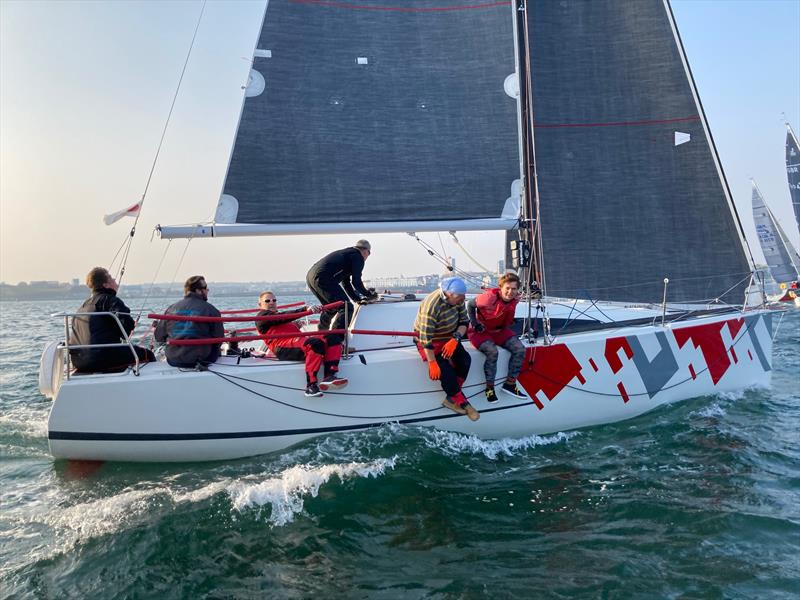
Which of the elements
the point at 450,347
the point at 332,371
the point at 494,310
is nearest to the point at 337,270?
the point at 332,371

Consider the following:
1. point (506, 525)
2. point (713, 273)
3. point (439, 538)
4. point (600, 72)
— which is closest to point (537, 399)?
point (506, 525)

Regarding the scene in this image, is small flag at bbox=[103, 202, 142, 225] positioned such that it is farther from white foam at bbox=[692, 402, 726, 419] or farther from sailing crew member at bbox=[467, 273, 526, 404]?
white foam at bbox=[692, 402, 726, 419]

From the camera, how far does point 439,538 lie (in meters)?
3.48

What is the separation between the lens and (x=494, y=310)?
5086 millimetres

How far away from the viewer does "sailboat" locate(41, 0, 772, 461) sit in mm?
4570

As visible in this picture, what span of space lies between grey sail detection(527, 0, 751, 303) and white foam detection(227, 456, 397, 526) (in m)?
3.45

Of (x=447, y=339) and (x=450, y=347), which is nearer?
(x=450, y=347)

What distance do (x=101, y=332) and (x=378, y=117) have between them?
11.4ft

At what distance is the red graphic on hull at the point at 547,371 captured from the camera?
521cm

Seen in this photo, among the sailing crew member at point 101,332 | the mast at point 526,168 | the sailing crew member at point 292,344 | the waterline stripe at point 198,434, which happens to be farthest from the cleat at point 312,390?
the mast at point 526,168

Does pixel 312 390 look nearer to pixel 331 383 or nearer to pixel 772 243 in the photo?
pixel 331 383

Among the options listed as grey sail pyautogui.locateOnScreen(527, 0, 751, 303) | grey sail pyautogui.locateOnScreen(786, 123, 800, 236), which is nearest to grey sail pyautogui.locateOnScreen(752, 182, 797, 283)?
grey sail pyautogui.locateOnScreen(786, 123, 800, 236)

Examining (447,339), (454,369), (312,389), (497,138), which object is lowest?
(312,389)

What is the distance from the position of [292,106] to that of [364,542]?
14.3ft
